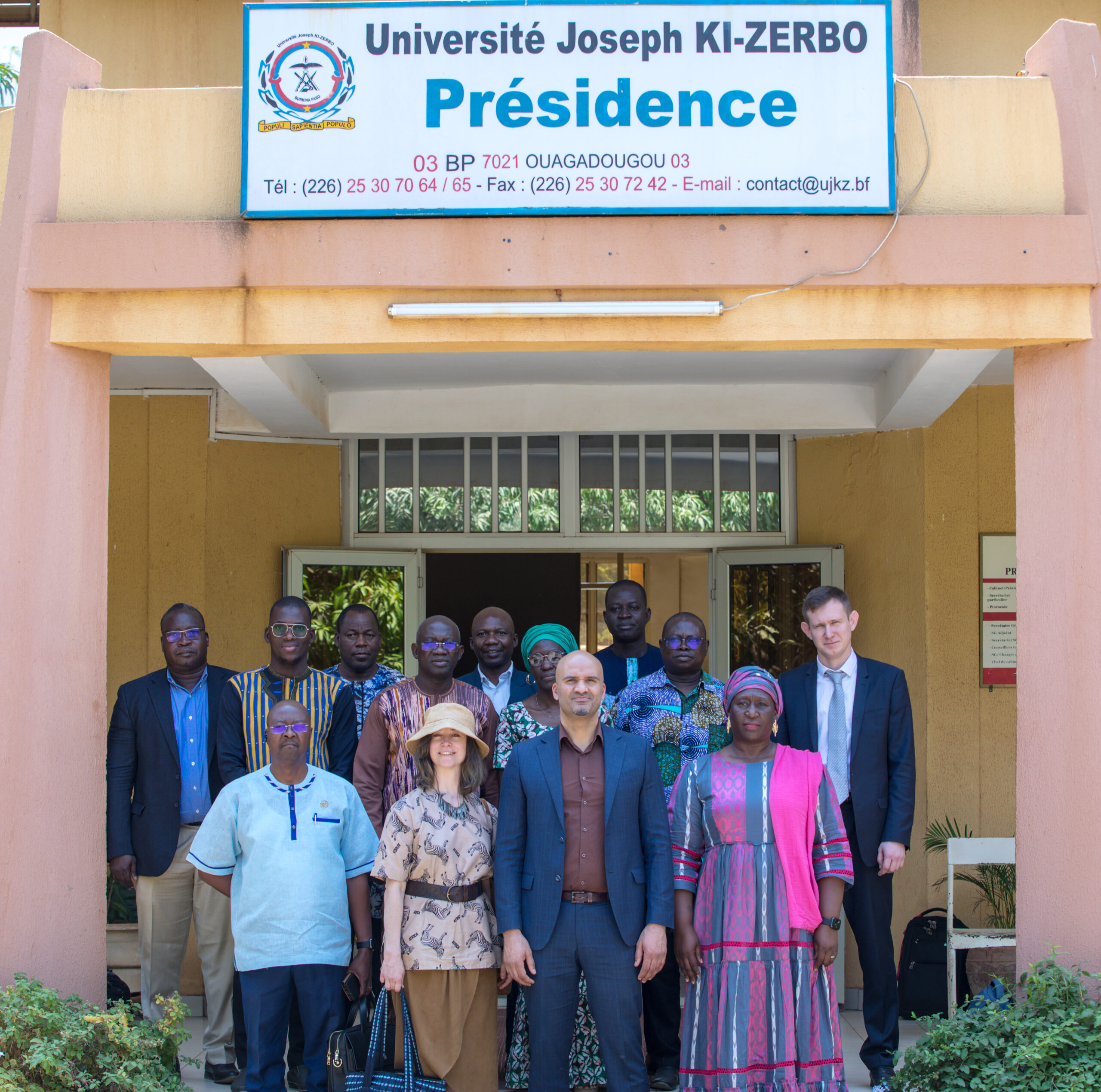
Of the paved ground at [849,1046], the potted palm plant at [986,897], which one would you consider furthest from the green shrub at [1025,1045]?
the potted palm plant at [986,897]

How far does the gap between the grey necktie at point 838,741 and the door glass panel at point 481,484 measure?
10.1 ft

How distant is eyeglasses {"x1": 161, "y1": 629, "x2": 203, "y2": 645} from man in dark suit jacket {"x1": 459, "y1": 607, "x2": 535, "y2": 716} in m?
1.17

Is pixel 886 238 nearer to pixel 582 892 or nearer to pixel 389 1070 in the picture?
pixel 582 892

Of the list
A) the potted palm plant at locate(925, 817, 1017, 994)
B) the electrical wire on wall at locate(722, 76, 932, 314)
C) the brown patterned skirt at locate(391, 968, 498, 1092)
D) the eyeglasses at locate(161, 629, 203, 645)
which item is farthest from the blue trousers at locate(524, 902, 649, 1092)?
the potted palm plant at locate(925, 817, 1017, 994)

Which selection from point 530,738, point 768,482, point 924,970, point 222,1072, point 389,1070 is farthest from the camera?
point 768,482

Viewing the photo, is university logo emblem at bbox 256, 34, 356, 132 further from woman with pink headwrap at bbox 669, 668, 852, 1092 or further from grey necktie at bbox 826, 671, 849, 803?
grey necktie at bbox 826, 671, 849, 803

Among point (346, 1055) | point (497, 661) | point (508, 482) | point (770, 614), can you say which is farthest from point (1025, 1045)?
point (508, 482)

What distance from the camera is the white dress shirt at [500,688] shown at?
16.4 feet

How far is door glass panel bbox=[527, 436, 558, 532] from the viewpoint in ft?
23.8

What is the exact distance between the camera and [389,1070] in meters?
4.03

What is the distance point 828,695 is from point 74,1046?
10.2ft

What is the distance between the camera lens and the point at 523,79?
14.7 ft

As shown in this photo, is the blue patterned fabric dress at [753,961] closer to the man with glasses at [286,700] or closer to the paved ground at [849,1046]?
the paved ground at [849,1046]

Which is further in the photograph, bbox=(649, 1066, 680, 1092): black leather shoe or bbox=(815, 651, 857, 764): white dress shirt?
bbox=(815, 651, 857, 764): white dress shirt
